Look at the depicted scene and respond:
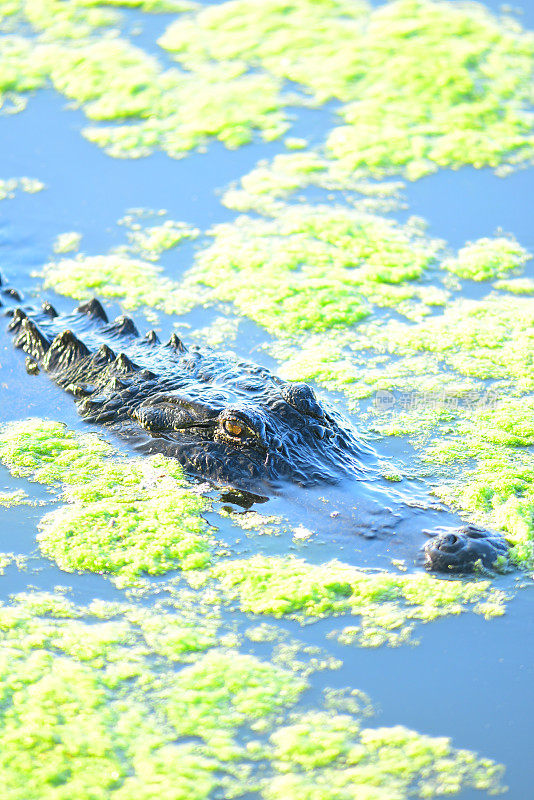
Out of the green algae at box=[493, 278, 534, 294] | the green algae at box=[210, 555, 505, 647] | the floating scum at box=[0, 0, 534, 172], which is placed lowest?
the green algae at box=[210, 555, 505, 647]

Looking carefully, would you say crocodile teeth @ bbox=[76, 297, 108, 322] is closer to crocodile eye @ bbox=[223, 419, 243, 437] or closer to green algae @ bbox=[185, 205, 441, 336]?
green algae @ bbox=[185, 205, 441, 336]

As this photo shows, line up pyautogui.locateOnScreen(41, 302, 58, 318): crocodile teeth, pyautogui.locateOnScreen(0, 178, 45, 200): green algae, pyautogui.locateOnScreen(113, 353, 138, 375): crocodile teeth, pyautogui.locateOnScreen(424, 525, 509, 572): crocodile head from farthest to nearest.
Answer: pyautogui.locateOnScreen(0, 178, 45, 200): green algae → pyautogui.locateOnScreen(41, 302, 58, 318): crocodile teeth → pyautogui.locateOnScreen(113, 353, 138, 375): crocodile teeth → pyautogui.locateOnScreen(424, 525, 509, 572): crocodile head

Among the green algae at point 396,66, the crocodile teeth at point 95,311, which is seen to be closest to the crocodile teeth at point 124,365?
the crocodile teeth at point 95,311

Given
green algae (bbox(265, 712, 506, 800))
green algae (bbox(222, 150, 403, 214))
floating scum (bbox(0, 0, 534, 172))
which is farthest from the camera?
floating scum (bbox(0, 0, 534, 172))

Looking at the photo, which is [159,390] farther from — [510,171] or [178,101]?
[178,101]

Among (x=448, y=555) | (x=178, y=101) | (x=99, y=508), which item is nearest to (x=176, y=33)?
(x=178, y=101)

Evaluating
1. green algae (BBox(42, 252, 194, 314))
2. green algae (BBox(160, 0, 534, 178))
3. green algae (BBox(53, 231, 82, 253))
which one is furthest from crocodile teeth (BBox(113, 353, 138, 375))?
green algae (BBox(160, 0, 534, 178))
